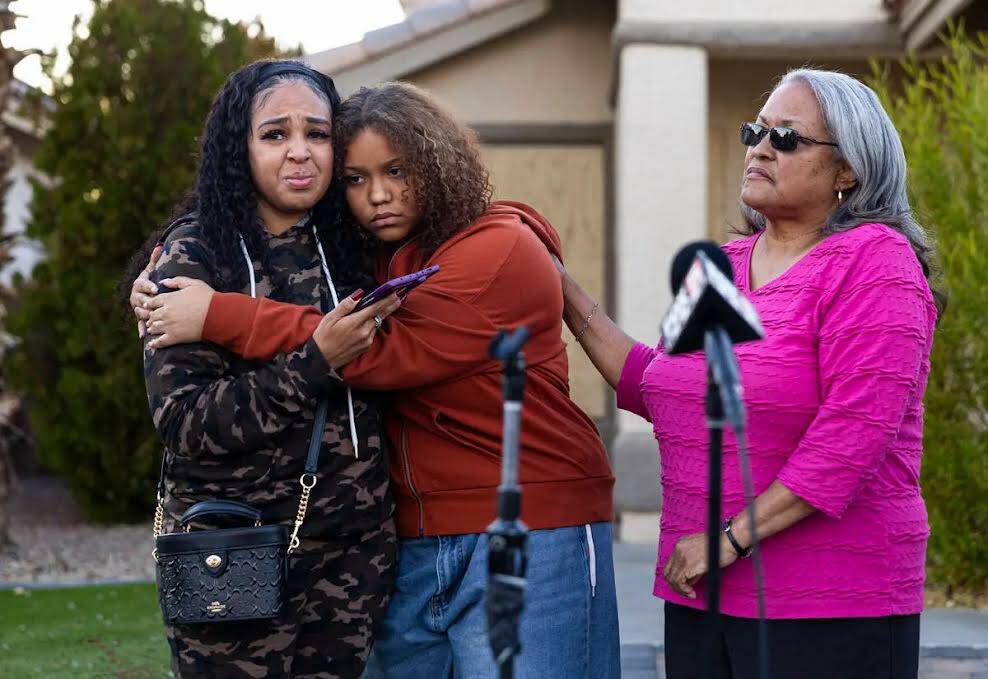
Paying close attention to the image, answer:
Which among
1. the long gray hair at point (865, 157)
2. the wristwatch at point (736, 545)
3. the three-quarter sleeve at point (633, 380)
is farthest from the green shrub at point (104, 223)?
the wristwatch at point (736, 545)

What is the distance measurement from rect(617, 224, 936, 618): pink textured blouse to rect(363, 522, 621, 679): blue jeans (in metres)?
0.26

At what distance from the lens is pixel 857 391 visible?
103 inches

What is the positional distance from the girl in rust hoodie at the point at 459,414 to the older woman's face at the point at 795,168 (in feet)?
1.67

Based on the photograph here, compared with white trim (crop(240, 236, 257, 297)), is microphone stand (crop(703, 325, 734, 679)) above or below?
below

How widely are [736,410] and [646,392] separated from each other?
3.90 feet

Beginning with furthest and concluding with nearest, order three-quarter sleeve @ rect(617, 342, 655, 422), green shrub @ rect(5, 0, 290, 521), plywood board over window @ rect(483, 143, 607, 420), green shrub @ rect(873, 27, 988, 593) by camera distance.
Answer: plywood board over window @ rect(483, 143, 607, 420)
green shrub @ rect(5, 0, 290, 521)
green shrub @ rect(873, 27, 988, 593)
three-quarter sleeve @ rect(617, 342, 655, 422)

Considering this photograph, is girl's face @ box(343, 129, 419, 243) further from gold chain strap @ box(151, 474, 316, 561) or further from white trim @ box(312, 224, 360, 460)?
gold chain strap @ box(151, 474, 316, 561)

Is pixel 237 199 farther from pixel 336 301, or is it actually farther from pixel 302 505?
pixel 302 505

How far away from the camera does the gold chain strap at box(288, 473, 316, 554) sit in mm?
2781

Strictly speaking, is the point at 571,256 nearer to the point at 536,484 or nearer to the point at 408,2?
the point at 408,2

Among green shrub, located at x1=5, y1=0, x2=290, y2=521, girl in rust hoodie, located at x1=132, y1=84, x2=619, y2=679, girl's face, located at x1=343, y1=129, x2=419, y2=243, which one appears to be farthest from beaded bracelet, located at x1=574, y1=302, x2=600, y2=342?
green shrub, located at x1=5, y1=0, x2=290, y2=521

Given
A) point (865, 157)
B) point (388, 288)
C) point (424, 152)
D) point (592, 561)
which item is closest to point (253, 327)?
point (388, 288)

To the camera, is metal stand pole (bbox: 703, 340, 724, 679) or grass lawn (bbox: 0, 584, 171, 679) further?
grass lawn (bbox: 0, 584, 171, 679)

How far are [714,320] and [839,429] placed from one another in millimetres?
777
